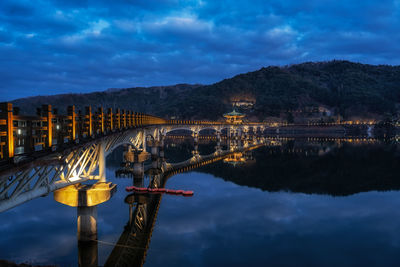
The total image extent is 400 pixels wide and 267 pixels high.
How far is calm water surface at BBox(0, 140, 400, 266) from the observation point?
818 inches

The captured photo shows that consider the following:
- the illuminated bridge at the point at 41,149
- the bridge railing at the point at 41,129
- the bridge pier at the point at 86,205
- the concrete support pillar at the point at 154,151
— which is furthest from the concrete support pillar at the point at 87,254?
the concrete support pillar at the point at 154,151

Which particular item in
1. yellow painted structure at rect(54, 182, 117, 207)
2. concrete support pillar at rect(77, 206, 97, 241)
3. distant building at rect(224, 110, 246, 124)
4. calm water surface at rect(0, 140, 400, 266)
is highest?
distant building at rect(224, 110, 246, 124)

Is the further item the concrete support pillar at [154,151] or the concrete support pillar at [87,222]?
the concrete support pillar at [154,151]

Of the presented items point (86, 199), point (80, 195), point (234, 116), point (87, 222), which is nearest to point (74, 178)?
point (80, 195)

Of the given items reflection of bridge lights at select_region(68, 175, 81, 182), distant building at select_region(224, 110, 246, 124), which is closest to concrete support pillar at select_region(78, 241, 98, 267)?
reflection of bridge lights at select_region(68, 175, 81, 182)

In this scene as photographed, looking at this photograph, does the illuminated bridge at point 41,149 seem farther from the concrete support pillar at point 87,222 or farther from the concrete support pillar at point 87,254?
the concrete support pillar at point 87,254

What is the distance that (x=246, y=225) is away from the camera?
2802 cm

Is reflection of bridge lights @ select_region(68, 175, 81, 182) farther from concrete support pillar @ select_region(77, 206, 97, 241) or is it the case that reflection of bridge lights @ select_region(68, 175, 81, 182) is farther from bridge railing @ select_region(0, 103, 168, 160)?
bridge railing @ select_region(0, 103, 168, 160)

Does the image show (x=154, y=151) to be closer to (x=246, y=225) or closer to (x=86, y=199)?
(x=246, y=225)

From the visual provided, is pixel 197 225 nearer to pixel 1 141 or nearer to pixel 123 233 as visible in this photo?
pixel 123 233

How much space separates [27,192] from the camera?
12203mm

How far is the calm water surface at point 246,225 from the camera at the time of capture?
20.8 m

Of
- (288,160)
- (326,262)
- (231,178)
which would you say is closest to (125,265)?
(326,262)

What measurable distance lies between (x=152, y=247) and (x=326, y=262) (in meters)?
13.0
